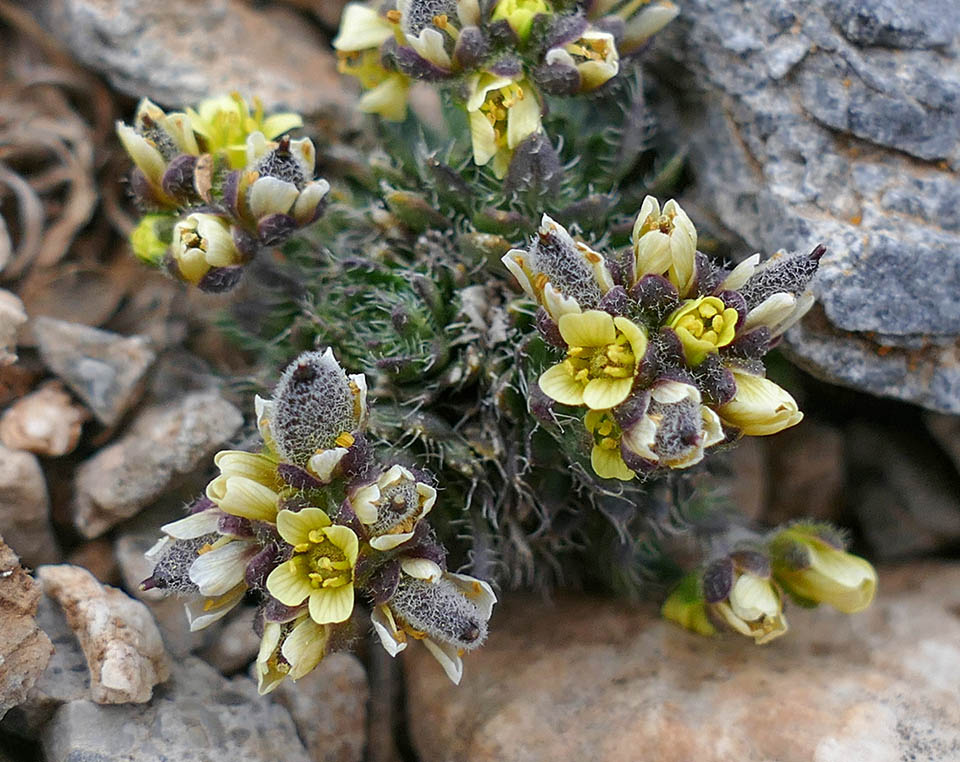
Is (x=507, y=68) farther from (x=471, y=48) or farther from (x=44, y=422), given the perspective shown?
(x=44, y=422)

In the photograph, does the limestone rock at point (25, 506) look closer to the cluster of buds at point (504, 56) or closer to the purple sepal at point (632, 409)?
the cluster of buds at point (504, 56)

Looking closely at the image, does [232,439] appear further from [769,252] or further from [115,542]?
[769,252]

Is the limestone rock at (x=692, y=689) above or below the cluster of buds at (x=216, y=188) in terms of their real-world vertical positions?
below

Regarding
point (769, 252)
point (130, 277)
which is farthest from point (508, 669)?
point (130, 277)

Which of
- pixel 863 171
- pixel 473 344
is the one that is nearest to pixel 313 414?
pixel 473 344

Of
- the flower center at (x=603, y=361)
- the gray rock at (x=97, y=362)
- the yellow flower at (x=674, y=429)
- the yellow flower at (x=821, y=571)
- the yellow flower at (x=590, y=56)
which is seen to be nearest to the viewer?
the yellow flower at (x=674, y=429)

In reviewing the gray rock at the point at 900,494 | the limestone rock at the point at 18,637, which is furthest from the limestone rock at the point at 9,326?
the gray rock at the point at 900,494

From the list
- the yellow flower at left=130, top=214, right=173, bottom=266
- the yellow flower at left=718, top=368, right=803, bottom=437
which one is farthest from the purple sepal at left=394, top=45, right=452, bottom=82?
the yellow flower at left=718, top=368, right=803, bottom=437
